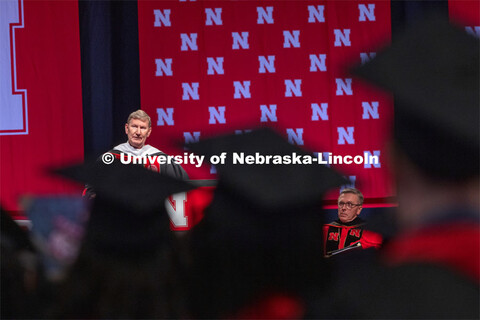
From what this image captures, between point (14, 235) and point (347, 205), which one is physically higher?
point (14, 235)

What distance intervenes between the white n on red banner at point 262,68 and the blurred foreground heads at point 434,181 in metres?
4.69

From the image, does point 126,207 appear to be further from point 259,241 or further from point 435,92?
point 435,92

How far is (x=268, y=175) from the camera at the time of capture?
1.46 m

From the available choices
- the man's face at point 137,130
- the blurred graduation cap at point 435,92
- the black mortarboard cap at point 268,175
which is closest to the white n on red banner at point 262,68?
the man's face at point 137,130

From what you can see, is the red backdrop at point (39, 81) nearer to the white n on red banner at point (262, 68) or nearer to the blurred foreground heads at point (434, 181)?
the white n on red banner at point (262, 68)

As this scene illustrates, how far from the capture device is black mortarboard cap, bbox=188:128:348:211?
56.3 inches

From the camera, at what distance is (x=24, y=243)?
155cm

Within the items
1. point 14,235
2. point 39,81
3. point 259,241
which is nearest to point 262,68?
point 39,81

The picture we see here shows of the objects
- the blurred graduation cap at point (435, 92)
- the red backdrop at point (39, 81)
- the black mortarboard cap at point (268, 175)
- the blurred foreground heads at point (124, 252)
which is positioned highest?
the red backdrop at point (39, 81)

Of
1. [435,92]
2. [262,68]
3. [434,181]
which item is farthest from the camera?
[262,68]

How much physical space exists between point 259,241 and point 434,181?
24.4 inches

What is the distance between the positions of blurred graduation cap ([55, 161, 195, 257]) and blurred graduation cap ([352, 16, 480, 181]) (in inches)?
28.9

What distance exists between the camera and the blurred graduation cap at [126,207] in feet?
4.89

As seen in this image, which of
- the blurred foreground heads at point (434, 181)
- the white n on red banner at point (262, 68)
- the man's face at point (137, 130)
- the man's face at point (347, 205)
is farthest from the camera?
the white n on red banner at point (262, 68)
